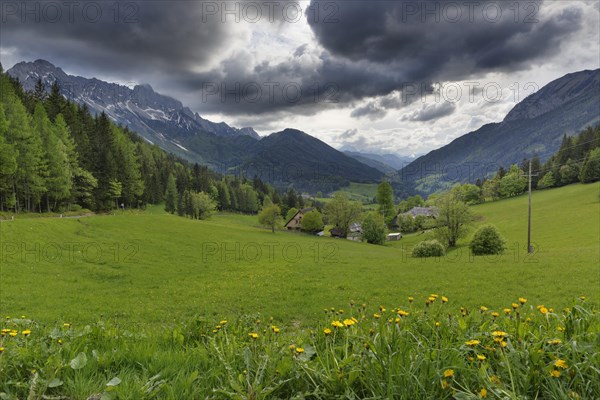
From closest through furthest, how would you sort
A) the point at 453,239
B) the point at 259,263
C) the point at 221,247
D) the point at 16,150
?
the point at 259,263 < the point at 221,247 < the point at 16,150 < the point at 453,239

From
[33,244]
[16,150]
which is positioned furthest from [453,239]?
[16,150]

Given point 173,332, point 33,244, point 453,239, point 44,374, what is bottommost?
point 453,239

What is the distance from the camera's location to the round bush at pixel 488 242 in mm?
41175

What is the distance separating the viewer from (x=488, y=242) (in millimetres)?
41500

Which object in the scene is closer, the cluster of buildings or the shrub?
the shrub

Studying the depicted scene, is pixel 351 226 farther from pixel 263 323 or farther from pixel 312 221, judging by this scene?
pixel 263 323

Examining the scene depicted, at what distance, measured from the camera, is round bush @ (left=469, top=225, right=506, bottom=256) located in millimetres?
41175

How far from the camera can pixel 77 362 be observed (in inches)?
121

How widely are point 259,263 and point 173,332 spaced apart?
1080 inches

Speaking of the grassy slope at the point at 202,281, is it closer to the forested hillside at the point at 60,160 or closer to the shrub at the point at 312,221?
the forested hillside at the point at 60,160

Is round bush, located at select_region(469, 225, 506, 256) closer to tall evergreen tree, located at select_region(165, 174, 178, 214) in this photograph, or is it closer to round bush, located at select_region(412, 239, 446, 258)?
round bush, located at select_region(412, 239, 446, 258)

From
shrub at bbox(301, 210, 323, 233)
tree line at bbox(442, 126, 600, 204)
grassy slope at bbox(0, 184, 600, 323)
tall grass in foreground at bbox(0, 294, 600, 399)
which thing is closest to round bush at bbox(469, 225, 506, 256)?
grassy slope at bbox(0, 184, 600, 323)

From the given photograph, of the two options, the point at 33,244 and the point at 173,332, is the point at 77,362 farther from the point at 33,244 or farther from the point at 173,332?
the point at 33,244

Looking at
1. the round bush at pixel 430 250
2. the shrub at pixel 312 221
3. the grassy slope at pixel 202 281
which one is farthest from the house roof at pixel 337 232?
the grassy slope at pixel 202 281
